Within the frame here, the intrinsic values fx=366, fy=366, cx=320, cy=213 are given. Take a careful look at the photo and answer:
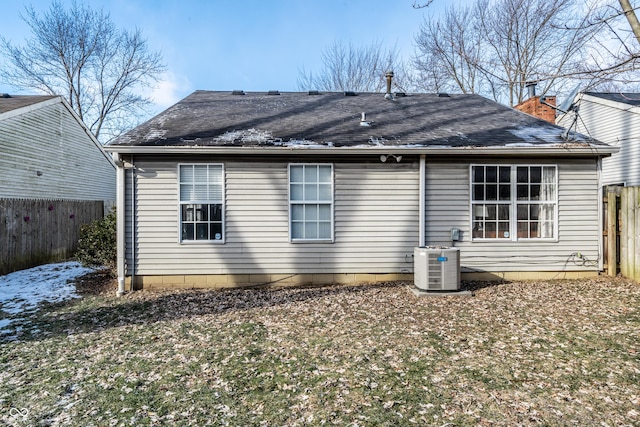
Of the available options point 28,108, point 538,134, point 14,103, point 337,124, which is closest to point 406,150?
point 337,124

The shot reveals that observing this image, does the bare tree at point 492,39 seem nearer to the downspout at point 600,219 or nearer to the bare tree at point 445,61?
Answer: the bare tree at point 445,61

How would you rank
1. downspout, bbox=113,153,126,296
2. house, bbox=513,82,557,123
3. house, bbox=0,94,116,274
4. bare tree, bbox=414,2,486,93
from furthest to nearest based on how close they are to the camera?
bare tree, bbox=414,2,486,93
house, bbox=513,82,557,123
house, bbox=0,94,116,274
downspout, bbox=113,153,126,296

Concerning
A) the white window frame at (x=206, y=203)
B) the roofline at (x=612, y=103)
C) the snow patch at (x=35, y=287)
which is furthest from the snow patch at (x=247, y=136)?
the roofline at (x=612, y=103)

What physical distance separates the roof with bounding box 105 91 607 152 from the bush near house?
7.53ft

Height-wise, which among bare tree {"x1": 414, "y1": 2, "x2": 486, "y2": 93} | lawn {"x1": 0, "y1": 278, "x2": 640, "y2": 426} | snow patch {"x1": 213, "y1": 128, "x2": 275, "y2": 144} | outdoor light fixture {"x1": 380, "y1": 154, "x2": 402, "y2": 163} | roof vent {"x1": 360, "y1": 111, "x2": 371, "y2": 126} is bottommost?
lawn {"x1": 0, "y1": 278, "x2": 640, "y2": 426}

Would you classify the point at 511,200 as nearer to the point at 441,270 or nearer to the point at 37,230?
the point at 441,270

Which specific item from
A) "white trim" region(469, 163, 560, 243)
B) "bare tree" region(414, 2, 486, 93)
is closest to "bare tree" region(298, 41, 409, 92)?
"bare tree" region(414, 2, 486, 93)

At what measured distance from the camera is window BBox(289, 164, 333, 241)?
734 centimetres

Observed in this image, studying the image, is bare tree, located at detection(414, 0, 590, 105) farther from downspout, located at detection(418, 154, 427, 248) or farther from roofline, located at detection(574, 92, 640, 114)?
downspout, located at detection(418, 154, 427, 248)

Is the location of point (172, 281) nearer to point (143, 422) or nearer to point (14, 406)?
point (14, 406)

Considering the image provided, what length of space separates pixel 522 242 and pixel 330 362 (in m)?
5.56

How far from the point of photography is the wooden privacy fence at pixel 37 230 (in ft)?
29.7

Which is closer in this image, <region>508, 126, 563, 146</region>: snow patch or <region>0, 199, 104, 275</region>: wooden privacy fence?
<region>508, 126, 563, 146</region>: snow patch

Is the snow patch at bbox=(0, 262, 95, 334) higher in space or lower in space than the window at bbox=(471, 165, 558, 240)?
lower
